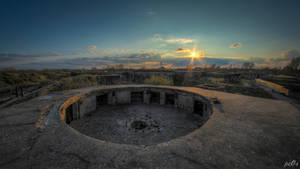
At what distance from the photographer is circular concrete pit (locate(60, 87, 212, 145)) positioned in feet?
34.2

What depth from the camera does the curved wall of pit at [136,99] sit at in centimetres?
1290

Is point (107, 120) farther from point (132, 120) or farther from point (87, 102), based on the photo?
point (87, 102)

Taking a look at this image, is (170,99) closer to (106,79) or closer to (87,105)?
(87,105)

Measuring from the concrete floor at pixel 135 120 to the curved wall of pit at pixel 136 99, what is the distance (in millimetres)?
794

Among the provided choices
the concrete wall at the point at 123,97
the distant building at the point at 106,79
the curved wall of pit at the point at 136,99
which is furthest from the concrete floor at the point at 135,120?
the distant building at the point at 106,79

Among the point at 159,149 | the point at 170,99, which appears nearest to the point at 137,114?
the point at 170,99

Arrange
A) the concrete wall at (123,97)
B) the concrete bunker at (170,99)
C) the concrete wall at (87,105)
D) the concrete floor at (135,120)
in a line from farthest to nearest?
the concrete wall at (123,97) → the concrete bunker at (170,99) → the concrete wall at (87,105) → the concrete floor at (135,120)

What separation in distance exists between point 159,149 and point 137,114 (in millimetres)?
10812

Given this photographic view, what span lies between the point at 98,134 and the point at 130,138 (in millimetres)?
2915

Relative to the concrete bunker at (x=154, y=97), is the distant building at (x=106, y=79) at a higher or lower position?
higher

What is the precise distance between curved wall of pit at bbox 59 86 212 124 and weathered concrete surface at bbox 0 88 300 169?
695 centimetres

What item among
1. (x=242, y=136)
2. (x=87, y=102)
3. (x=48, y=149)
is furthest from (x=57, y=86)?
(x=242, y=136)

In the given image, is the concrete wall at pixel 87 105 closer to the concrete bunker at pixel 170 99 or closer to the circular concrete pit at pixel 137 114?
the circular concrete pit at pixel 137 114

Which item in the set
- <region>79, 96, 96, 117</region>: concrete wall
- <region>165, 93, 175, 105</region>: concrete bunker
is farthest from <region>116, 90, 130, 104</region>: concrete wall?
<region>165, 93, 175, 105</region>: concrete bunker
